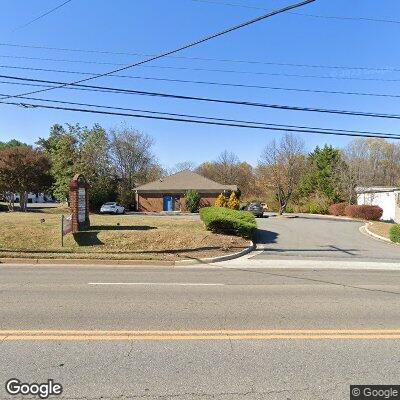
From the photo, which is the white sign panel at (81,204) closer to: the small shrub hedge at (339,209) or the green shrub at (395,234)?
the green shrub at (395,234)

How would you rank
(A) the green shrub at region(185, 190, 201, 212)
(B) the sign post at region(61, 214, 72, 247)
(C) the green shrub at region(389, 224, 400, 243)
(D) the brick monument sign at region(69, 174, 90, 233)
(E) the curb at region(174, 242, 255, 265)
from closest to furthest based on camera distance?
1. (E) the curb at region(174, 242, 255, 265)
2. (B) the sign post at region(61, 214, 72, 247)
3. (D) the brick monument sign at region(69, 174, 90, 233)
4. (C) the green shrub at region(389, 224, 400, 243)
5. (A) the green shrub at region(185, 190, 201, 212)

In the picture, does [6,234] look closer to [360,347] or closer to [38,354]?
[38,354]

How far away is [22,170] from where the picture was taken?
3894 centimetres

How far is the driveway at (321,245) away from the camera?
603 inches

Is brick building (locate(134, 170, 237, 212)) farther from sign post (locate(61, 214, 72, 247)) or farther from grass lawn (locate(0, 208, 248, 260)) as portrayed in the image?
sign post (locate(61, 214, 72, 247))

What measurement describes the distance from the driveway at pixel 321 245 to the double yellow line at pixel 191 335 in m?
8.93

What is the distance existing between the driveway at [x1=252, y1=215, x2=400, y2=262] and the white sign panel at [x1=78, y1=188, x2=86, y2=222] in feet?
27.6

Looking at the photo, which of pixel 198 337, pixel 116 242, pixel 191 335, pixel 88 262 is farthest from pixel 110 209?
pixel 198 337

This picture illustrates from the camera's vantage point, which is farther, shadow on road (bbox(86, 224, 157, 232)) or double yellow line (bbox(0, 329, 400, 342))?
shadow on road (bbox(86, 224, 157, 232))

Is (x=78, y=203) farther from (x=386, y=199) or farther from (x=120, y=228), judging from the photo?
(x=386, y=199)

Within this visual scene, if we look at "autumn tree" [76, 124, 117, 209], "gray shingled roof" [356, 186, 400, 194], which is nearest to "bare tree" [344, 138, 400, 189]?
"gray shingled roof" [356, 186, 400, 194]

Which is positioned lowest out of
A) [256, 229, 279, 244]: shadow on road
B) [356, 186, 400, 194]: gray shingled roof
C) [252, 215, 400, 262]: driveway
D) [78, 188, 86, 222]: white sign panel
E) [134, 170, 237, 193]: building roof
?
[252, 215, 400, 262]: driveway

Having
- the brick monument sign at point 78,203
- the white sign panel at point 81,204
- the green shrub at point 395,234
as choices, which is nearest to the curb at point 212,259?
the brick monument sign at point 78,203

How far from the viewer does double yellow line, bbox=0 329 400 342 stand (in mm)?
5168
